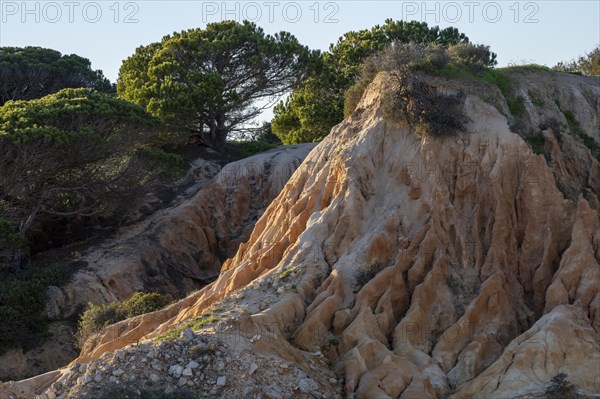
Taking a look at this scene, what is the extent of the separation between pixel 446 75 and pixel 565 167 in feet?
12.9

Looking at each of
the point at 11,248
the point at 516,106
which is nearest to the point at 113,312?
the point at 11,248

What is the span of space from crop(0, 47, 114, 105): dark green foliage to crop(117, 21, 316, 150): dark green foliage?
17.4ft

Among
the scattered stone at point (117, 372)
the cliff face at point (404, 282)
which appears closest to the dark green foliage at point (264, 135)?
the cliff face at point (404, 282)

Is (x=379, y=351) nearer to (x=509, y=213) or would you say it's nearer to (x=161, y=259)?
(x=509, y=213)

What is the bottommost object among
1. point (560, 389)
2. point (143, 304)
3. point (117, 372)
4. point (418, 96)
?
point (560, 389)

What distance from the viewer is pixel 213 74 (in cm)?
4631

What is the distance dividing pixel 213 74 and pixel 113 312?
16.0 meters

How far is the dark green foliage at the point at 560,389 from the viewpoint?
887 inches

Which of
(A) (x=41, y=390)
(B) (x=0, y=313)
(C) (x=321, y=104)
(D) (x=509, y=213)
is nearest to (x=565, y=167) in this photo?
(D) (x=509, y=213)

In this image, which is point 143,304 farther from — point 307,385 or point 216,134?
point 216,134

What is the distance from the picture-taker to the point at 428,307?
26094mm

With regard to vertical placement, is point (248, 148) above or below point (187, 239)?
above

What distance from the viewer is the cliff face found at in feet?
77.0

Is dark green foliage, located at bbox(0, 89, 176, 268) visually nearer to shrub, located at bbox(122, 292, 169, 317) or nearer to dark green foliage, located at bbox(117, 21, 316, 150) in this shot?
dark green foliage, located at bbox(117, 21, 316, 150)
